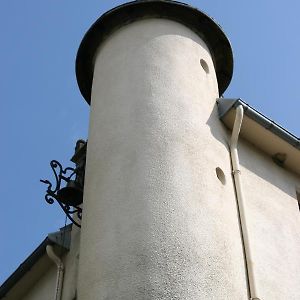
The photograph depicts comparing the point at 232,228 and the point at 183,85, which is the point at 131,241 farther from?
the point at 183,85

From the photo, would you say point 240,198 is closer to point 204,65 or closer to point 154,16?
point 204,65

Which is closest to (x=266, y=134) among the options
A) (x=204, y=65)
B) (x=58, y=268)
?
(x=204, y=65)

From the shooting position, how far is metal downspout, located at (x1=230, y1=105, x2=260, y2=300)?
27.6ft

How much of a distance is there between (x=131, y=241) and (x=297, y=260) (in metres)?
2.93

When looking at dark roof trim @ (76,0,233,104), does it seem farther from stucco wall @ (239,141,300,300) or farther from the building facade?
stucco wall @ (239,141,300,300)

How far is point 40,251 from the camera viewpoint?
37.4ft

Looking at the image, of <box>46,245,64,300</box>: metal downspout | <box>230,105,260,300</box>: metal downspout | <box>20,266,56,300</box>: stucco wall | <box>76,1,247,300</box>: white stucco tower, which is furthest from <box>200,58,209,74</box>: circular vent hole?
<box>20,266,56,300</box>: stucco wall

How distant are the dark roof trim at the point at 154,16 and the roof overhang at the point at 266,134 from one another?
1.65 metres

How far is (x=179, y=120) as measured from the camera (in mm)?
9672

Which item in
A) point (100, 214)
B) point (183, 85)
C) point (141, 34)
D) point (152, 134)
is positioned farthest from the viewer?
point (141, 34)

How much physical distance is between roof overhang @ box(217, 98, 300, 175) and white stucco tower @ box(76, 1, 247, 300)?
0.23 metres

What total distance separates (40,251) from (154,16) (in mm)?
4390

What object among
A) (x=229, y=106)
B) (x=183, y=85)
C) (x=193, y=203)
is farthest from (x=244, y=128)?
(x=193, y=203)

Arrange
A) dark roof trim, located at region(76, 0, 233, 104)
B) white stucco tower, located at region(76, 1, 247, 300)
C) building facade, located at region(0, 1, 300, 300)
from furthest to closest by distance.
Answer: dark roof trim, located at region(76, 0, 233, 104)
building facade, located at region(0, 1, 300, 300)
white stucco tower, located at region(76, 1, 247, 300)
